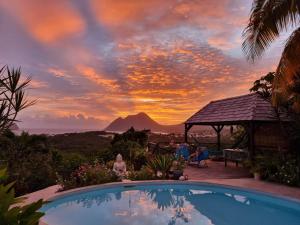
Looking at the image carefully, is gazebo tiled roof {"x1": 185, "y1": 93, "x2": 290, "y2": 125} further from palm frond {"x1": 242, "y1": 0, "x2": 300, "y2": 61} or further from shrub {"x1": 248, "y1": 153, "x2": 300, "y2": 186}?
palm frond {"x1": 242, "y1": 0, "x2": 300, "y2": 61}

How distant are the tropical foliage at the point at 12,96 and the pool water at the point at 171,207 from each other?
10.2ft

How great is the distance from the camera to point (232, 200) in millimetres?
10945

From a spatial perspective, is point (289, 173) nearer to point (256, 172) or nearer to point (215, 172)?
point (256, 172)

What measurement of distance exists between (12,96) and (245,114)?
1109cm

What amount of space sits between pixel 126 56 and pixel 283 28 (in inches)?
357

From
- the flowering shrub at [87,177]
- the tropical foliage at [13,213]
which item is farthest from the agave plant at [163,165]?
the tropical foliage at [13,213]

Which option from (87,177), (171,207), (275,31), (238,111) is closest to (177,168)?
(171,207)

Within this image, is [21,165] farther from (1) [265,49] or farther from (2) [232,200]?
(1) [265,49]

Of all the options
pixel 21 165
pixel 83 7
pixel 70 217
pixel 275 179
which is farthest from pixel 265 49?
pixel 21 165

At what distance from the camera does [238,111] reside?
16.8 meters

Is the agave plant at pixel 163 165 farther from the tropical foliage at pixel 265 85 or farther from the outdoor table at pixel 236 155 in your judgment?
the tropical foliage at pixel 265 85

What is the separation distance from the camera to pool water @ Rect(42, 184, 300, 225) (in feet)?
29.6

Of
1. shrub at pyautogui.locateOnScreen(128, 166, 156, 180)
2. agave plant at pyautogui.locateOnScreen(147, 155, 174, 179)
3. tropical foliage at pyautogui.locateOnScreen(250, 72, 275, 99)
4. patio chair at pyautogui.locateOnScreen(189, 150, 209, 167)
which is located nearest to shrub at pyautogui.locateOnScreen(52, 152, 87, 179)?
shrub at pyautogui.locateOnScreen(128, 166, 156, 180)

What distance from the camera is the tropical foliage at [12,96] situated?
25.9ft
